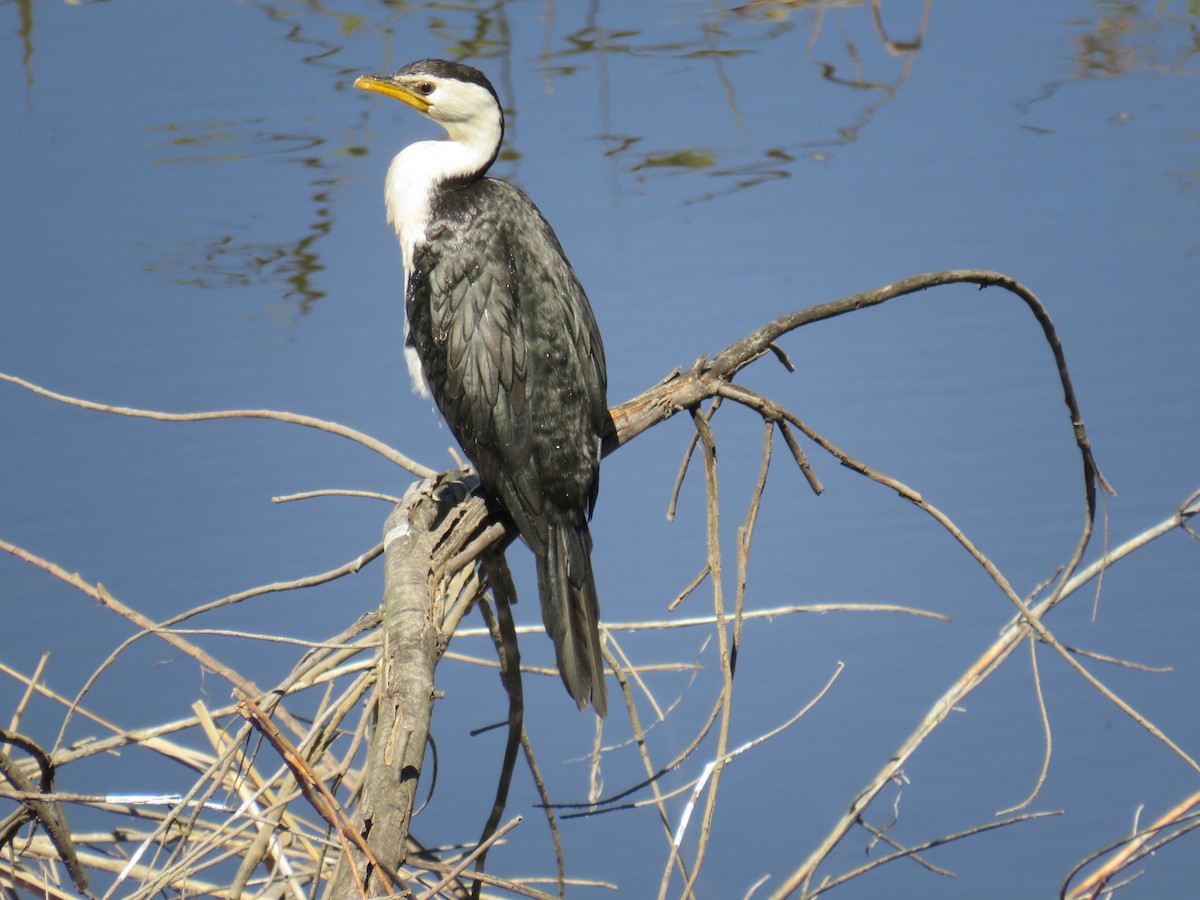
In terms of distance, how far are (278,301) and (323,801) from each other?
382 centimetres

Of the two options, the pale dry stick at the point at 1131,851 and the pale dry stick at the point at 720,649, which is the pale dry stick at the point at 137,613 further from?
the pale dry stick at the point at 1131,851

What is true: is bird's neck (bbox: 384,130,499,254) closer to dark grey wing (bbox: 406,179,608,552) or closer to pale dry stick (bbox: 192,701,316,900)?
→ dark grey wing (bbox: 406,179,608,552)

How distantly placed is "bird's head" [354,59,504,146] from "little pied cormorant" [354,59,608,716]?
112 mm

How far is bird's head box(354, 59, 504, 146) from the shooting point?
266 cm

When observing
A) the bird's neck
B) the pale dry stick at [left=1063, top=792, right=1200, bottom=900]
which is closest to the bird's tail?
the bird's neck

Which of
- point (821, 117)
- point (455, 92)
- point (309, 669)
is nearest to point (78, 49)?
point (821, 117)

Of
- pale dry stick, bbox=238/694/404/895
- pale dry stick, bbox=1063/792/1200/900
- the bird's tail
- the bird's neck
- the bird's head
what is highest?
the bird's head

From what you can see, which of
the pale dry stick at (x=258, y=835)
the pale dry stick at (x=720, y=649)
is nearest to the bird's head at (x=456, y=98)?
the pale dry stick at (x=720, y=649)

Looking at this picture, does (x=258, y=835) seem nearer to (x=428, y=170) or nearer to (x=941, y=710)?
(x=941, y=710)

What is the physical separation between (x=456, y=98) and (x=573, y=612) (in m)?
1.05

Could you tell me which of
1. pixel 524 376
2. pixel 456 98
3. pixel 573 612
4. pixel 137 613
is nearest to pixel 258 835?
pixel 137 613

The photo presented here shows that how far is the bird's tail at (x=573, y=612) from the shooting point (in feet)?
7.48

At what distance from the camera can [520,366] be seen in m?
2.44

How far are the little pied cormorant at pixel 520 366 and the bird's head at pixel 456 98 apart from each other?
112mm
